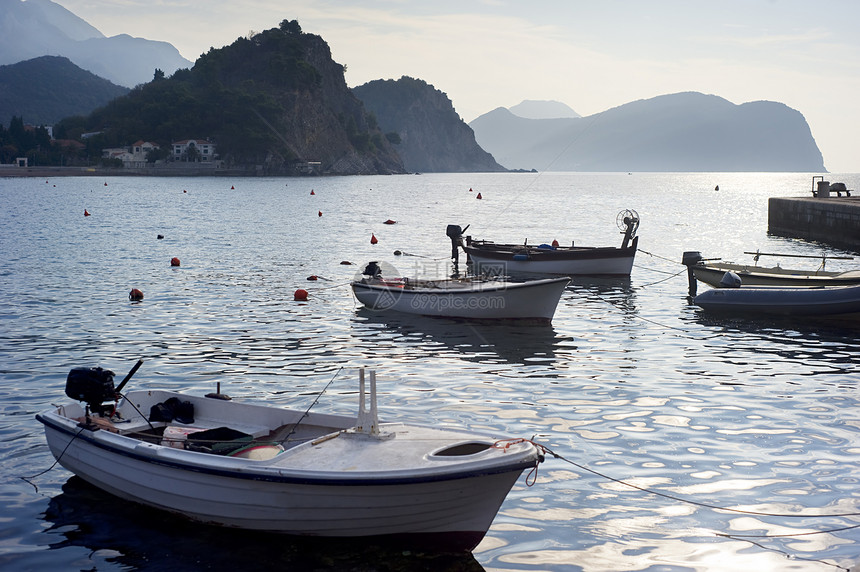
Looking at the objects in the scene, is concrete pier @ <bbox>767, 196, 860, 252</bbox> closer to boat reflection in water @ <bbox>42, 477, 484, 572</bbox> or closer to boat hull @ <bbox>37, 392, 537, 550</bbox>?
boat hull @ <bbox>37, 392, 537, 550</bbox>

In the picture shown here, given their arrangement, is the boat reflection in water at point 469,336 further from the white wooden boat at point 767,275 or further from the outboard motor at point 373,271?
the white wooden boat at point 767,275

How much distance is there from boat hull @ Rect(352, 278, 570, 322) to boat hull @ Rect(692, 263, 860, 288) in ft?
23.8

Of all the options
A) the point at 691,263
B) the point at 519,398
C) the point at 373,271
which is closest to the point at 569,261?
Result: the point at 691,263

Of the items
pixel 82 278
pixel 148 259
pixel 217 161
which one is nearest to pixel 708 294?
pixel 82 278

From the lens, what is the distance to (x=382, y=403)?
1408cm

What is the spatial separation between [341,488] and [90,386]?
167 inches

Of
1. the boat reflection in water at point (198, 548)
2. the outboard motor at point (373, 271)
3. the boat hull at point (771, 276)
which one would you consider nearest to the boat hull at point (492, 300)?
the outboard motor at point (373, 271)

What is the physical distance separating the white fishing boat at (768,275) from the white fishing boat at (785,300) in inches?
44.1

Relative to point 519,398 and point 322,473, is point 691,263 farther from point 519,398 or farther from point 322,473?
point 322,473

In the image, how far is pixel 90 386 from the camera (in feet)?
34.5

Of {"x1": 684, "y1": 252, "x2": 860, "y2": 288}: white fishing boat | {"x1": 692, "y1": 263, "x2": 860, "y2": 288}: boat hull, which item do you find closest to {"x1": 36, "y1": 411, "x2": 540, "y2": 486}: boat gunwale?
{"x1": 684, "y1": 252, "x2": 860, "y2": 288}: white fishing boat

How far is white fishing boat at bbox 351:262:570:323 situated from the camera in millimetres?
21281

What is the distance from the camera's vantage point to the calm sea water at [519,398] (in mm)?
8805

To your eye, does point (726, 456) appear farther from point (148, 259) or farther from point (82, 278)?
point (148, 259)
